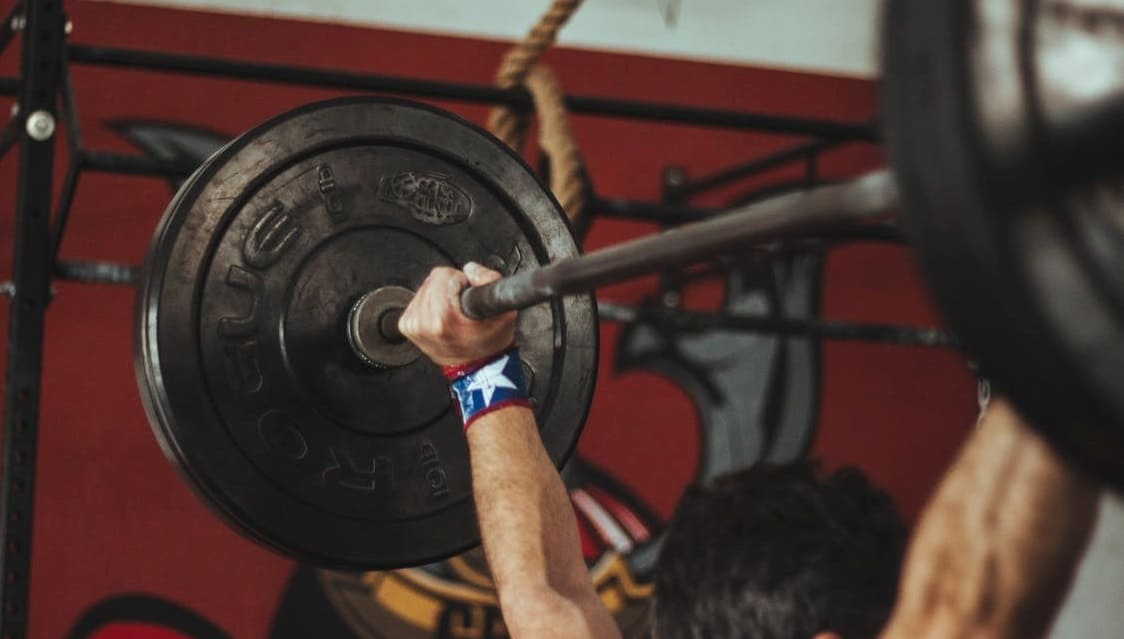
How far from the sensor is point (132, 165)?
2061 mm

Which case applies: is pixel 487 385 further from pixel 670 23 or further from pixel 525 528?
pixel 670 23

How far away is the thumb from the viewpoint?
1308 mm

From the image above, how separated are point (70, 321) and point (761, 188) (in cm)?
154

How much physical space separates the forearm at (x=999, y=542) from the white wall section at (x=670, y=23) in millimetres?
2213

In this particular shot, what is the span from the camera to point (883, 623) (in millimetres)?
1465

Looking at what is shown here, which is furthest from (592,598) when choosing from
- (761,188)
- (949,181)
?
(761,188)

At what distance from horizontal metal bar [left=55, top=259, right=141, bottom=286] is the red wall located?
0.70 m

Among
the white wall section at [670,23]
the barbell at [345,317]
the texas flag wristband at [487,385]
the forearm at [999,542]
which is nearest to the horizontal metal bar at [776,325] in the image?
the white wall section at [670,23]

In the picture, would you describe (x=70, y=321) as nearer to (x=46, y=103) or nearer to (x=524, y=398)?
(x=46, y=103)

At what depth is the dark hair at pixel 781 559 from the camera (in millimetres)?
1473

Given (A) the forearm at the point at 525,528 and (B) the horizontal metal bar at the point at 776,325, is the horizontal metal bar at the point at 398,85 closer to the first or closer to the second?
(B) the horizontal metal bar at the point at 776,325

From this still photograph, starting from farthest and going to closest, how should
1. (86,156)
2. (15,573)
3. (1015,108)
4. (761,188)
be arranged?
(761,188), (86,156), (15,573), (1015,108)

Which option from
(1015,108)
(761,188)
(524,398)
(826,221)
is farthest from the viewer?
(761,188)

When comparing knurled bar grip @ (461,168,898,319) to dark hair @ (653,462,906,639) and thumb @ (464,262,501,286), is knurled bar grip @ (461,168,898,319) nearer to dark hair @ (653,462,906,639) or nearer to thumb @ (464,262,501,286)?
thumb @ (464,262,501,286)
